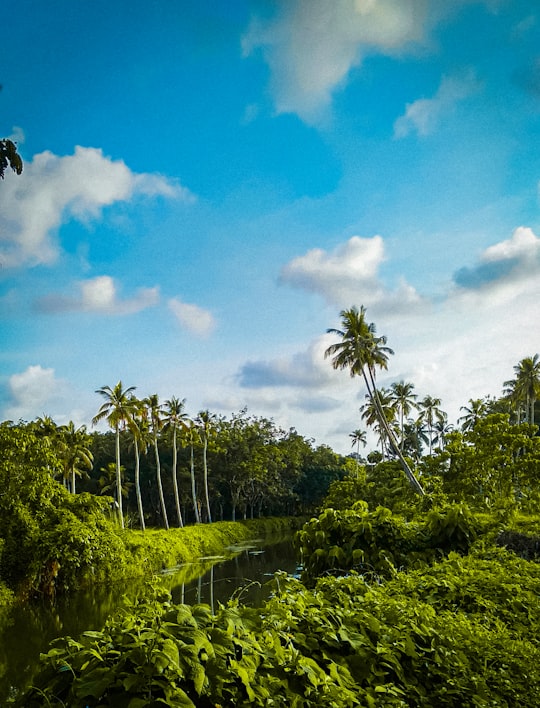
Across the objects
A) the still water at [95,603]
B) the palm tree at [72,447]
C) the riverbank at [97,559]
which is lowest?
the still water at [95,603]

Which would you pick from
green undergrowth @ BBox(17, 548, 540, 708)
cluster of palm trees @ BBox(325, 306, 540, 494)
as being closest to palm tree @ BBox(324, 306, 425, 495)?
cluster of palm trees @ BBox(325, 306, 540, 494)

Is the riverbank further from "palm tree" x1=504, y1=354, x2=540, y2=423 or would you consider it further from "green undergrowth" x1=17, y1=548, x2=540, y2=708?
"palm tree" x1=504, y1=354, x2=540, y2=423

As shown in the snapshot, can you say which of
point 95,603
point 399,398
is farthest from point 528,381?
point 95,603

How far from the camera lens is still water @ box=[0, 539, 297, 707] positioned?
12.4 m


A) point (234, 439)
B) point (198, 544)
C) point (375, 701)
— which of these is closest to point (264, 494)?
point (234, 439)

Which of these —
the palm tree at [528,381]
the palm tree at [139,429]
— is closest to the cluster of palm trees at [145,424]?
the palm tree at [139,429]

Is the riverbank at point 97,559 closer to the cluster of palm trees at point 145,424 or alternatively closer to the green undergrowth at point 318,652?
the cluster of palm trees at point 145,424

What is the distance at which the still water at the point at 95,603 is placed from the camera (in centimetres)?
1237

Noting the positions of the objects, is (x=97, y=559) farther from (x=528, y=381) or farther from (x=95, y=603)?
(x=528, y=381)

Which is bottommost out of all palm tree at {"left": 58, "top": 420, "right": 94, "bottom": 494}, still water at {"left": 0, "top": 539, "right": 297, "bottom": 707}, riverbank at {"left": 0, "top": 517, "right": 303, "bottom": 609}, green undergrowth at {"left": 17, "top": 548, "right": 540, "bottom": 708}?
still water at {"left": 0, "top": 539, "right": 297, "bottom": 707}

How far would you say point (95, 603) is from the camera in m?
19.5

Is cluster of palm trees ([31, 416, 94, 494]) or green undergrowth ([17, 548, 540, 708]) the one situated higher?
cluster of palm trees ([31, 416, 94, 494])

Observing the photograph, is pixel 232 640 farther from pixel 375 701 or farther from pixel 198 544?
pixel 198 544

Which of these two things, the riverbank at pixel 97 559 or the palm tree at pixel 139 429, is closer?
the riverbank at pixel 97 559
